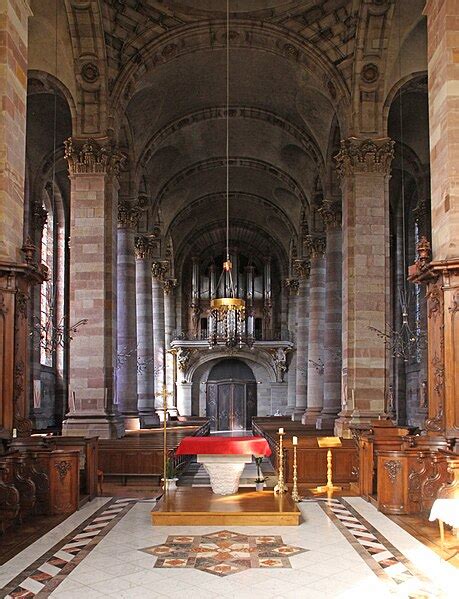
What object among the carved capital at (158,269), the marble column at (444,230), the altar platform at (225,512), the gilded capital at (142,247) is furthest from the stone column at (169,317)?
the marble column at (444,230)

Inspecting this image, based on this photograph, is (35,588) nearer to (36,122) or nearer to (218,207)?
(36,122)

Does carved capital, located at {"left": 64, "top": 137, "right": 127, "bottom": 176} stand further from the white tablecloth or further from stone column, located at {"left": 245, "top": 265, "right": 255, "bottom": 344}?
stone column, located at {"left": 245, "top": 265, "right": 255, "bottom": 344}

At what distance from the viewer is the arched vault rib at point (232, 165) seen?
3294 centimetres

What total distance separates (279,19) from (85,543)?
16.3m

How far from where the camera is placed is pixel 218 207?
4150 centimetres

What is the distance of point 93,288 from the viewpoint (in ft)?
64.7

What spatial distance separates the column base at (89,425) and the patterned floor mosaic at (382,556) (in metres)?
7.80

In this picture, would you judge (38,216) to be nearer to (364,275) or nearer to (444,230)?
(364,275)

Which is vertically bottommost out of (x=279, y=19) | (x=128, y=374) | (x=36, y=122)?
(x=128, y=374)

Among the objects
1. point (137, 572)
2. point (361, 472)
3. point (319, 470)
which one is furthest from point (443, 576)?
point (319, 470)

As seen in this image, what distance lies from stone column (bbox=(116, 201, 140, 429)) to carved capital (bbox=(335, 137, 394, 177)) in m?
8.30

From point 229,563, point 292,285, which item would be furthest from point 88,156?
point 292,285

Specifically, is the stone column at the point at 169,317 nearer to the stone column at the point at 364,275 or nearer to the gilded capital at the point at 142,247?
the gilded capital at the point at 142,247

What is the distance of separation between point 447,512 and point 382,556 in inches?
39.4
